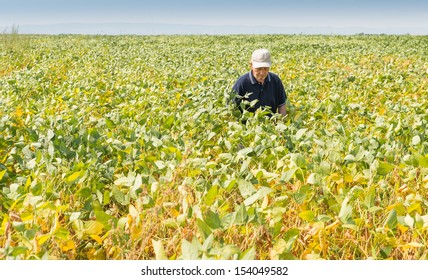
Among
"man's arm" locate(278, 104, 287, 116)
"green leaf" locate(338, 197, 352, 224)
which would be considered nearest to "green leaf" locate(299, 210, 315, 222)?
"green leaf" locate(338, 197, 352, 224)

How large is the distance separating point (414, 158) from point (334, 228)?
43.2 inches

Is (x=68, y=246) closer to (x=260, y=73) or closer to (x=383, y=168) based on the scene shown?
(x=383, y=168)

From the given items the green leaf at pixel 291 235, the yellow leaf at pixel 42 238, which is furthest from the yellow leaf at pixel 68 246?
the green leaf at pixel 291 235

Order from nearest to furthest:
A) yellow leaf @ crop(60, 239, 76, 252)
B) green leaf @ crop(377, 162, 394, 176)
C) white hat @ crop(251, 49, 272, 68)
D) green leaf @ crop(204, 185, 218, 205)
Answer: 1. yellow leaf @ crop(60, 239, 76, 252)
2. green leaf @ crop(204, 185, 218, 205)
3. green leaf @ crop(377, 162, 394, 176)
4. white hat @ crop(251, 49, 272, 68)

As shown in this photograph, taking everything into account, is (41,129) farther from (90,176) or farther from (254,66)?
(254,66)

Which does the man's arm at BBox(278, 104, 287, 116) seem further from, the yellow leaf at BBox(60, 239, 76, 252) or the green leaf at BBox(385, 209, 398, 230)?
the yellow leaf at BBox(60, 239, 76, 252)

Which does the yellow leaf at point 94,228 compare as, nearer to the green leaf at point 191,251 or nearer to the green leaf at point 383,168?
the green leaf at point 191,251

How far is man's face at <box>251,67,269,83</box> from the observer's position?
5.03 meters

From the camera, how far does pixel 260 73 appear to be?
5.09 meters

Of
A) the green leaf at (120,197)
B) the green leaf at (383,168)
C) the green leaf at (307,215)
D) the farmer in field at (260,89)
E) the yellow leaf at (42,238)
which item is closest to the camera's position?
the yellow leaf at (42,238)

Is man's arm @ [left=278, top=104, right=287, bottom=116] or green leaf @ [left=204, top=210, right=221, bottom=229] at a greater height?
man's arm @ [left=278, top=104, right=287, bottom=116]

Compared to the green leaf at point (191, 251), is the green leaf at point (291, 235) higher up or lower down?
lower down

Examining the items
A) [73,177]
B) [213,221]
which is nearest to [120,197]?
[73,177]

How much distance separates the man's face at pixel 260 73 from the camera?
5.03 metres
